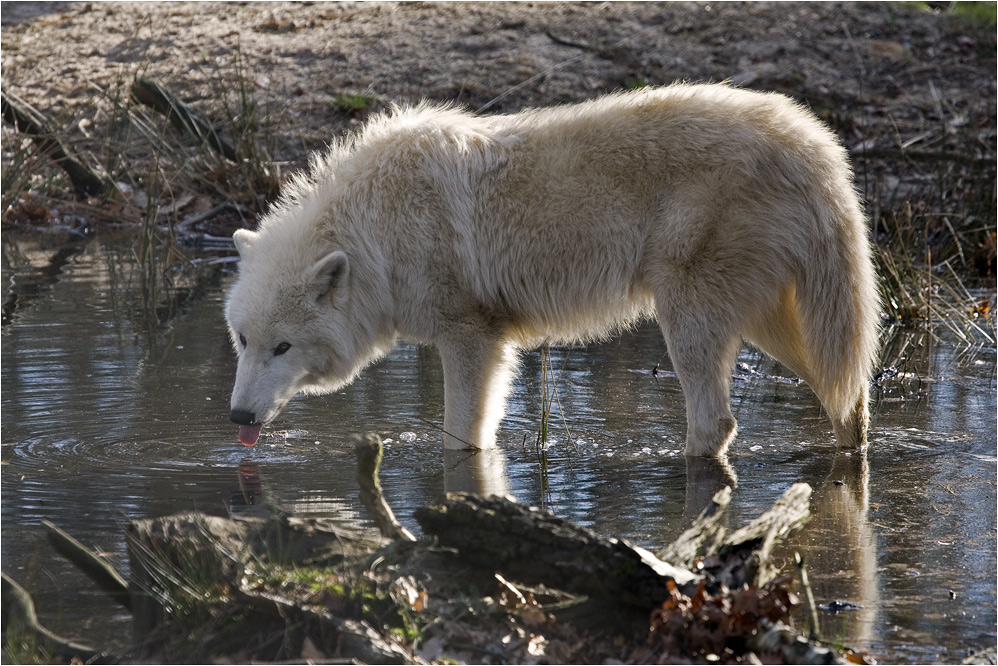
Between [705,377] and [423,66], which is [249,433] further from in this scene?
[423,66]

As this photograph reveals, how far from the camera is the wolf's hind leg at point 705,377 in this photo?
5.59 m

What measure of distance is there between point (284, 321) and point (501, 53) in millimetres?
10828

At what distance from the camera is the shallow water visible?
3.95 metres

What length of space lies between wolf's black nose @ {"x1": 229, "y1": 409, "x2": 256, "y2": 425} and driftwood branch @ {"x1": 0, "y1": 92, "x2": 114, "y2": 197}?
285 inches

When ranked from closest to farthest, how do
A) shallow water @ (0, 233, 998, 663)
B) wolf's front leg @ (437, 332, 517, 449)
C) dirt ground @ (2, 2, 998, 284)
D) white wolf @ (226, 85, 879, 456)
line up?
shallow water @ (0, 233, 998, 663), white wolf @ (226, 85, 879, 456), wolf's front leg @ (437, 332, 517, 449), dirt ground @ (2, 2, 998, 284)

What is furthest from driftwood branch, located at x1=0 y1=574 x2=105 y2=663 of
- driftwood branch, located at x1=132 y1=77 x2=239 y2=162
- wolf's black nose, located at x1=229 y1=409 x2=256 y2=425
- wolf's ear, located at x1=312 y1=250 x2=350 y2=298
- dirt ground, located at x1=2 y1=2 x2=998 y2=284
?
dirt ground, located at x1=2 y1=2 x2=998 y2=284

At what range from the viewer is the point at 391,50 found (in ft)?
51.6

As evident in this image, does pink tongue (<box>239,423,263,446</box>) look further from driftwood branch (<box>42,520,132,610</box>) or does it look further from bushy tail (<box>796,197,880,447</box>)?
bushy tail (<box>796,197,880,447</box>)

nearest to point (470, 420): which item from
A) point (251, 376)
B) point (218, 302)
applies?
point (251, 376)

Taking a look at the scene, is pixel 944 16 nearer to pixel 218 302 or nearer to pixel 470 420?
pixel 218 302

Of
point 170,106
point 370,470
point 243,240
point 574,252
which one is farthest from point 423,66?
point 370,470

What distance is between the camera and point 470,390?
5.83 meters

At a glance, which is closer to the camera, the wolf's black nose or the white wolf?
the wolf's black nose

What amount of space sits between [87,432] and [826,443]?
13.2 feet
